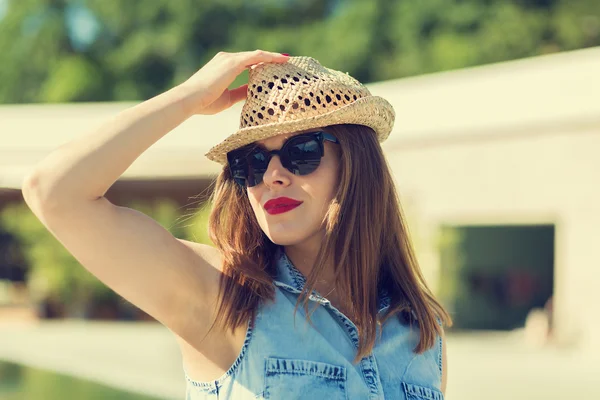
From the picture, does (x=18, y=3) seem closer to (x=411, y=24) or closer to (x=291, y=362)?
(x=411, y=24)

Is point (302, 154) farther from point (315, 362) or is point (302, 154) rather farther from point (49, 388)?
point (49, 388)

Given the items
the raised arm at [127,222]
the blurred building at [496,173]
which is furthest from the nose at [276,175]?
the blurred building at [496,173]

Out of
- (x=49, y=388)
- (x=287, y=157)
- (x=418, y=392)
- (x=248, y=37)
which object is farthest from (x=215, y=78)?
(x=248, y=37)

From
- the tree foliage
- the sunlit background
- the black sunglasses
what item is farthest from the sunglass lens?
the tree foliage

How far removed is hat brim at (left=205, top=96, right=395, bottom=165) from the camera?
1867 mm

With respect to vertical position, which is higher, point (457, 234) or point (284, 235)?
point (457, 234)

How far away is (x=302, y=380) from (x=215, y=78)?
0.67 m

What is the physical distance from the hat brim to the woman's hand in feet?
0.32

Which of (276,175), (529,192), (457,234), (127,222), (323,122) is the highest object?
(529,192)

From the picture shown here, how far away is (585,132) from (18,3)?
96.7 ft

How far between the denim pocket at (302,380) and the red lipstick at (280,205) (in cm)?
34

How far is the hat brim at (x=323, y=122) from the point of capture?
187 cm

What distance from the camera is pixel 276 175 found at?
1.90m

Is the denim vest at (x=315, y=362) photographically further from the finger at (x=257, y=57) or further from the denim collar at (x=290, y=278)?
the finger at (x=257, y=57)
